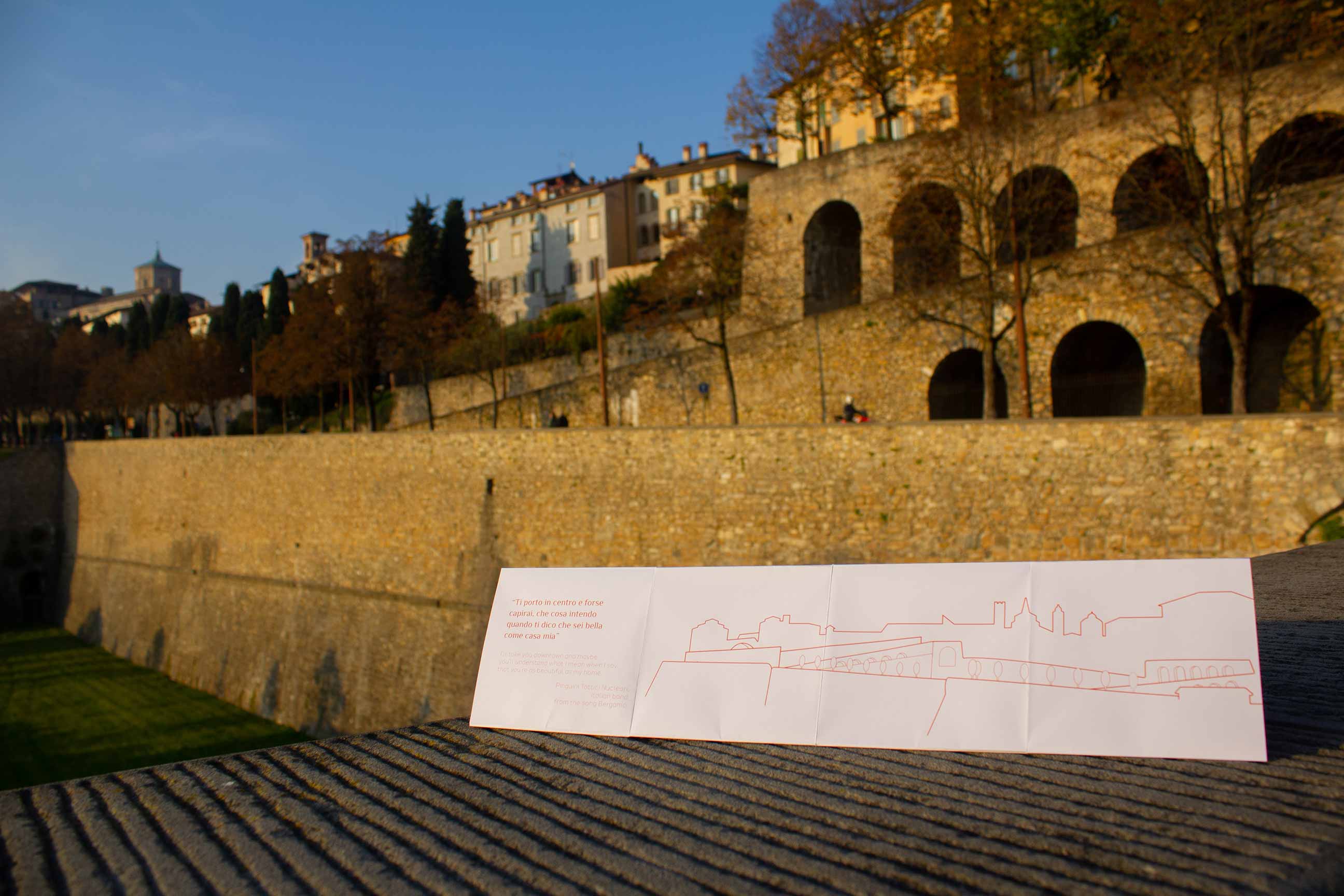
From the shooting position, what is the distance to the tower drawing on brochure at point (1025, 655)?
423 centimetres

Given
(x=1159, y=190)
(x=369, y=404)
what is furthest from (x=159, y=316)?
(x=1159, y=190)

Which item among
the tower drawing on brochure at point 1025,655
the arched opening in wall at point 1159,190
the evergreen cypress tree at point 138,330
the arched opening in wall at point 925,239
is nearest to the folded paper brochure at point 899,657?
the tower drawing on brochure at point 1025,655

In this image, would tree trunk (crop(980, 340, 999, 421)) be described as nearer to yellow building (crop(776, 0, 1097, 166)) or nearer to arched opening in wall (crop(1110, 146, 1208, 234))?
arched opening in wall (crop(1110, 146, 1208, 234))

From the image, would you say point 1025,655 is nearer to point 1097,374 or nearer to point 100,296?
point 1097,374

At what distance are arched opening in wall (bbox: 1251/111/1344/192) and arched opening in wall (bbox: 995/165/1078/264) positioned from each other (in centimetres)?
410

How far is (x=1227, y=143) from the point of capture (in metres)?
19.5

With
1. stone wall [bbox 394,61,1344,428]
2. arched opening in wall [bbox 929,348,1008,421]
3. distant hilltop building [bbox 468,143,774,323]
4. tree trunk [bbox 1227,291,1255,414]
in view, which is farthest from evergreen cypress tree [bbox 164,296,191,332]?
tree trunk [bbox 1227,291,1255,414]

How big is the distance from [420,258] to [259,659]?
29.8m

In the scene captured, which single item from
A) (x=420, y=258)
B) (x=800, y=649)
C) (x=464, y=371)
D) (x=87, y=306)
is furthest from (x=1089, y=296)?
(x=87, y=306)

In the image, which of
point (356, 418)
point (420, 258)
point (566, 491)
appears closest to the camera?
point (566, 491)

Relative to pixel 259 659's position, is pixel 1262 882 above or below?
above

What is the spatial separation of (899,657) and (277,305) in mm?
62858

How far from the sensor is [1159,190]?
18.5 meters

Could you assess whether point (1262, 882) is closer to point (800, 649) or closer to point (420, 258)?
point (800, 649)
